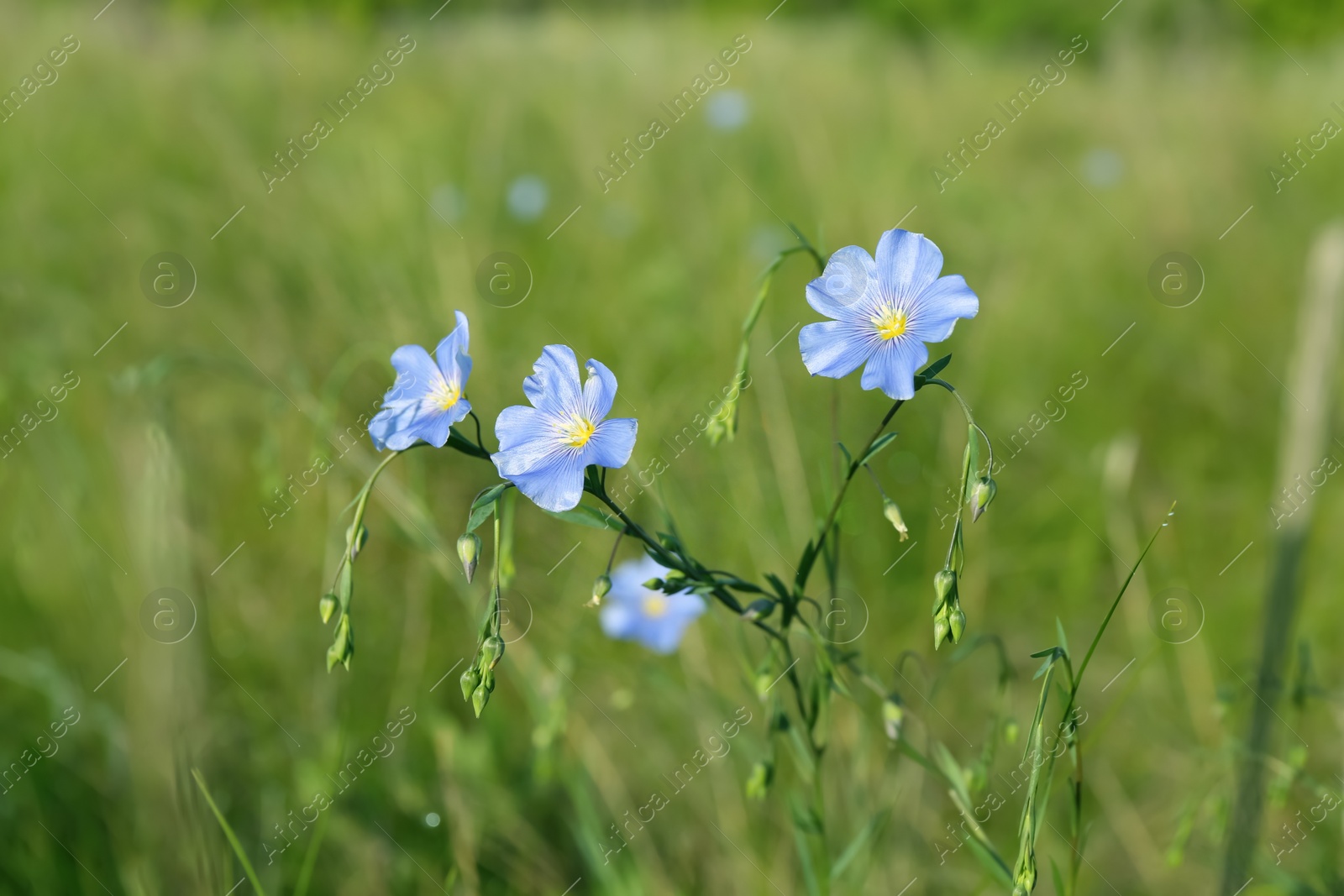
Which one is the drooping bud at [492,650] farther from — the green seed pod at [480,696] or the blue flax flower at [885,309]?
the blue flax flower at [885,309]

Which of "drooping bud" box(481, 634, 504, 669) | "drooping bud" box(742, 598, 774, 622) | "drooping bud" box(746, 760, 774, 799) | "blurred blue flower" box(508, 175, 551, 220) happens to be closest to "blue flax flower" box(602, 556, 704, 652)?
"drooping bud" box(746, 760, 774, 799)

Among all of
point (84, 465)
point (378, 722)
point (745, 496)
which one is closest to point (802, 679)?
point (745, 496)

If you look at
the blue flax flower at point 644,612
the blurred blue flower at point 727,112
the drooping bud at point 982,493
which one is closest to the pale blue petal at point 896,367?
the drooping bud at point 982,493

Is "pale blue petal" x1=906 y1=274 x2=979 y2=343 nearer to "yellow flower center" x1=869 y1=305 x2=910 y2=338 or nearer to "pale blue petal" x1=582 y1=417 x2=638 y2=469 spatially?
"yellow flower center" x1=869 y1=305 x2=910 y2=338

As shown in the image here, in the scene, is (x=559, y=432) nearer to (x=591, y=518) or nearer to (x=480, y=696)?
(x=591, y=518)

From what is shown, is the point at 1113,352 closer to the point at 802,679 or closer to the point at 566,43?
the point at 802,679

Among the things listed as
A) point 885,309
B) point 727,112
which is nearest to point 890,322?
point 885,309
